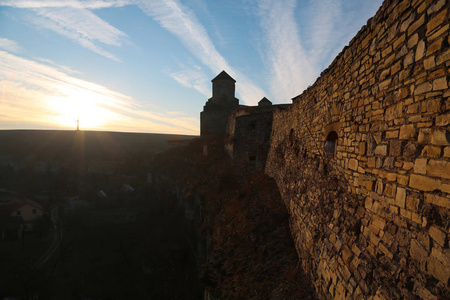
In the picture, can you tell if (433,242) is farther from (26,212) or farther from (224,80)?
(26,212)

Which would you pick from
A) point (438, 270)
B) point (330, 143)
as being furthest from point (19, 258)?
point (438, 270)

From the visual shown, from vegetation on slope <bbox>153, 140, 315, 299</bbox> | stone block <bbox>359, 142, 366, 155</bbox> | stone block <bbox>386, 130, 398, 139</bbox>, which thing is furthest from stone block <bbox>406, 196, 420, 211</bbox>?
vegetation on slope <bbox>153, 140, 315, 299</bbox>

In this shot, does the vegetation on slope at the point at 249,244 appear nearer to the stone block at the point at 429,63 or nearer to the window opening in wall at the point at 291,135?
the window opening in wall at the point at 291,135

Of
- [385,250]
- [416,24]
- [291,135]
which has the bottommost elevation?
[385,250]

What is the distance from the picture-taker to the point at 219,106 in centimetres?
3547

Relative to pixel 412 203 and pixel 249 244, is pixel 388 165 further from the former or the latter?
pixel 249 244

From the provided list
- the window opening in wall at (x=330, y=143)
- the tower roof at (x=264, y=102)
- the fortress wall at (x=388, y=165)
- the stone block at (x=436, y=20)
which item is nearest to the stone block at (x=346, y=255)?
the fortress wall at (x=388, y=165)

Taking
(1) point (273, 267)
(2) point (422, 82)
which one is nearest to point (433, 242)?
(2) point (422, 82)

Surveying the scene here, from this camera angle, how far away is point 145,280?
790 inches

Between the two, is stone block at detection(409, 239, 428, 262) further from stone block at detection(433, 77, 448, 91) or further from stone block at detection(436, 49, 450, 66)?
stone block at detection(436, 49, 450, 66)

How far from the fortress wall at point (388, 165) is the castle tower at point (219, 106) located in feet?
94.0

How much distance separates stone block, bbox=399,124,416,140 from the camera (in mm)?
2646

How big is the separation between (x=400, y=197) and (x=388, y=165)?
0.51 meters

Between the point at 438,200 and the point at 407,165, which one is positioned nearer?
the point at 438,200
